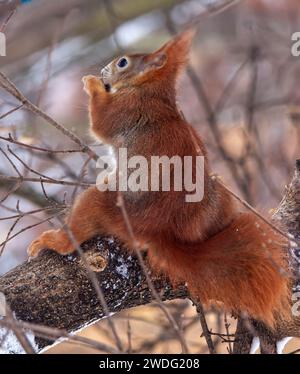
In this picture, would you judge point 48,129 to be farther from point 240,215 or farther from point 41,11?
point 240,215

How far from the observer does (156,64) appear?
2.56 meters

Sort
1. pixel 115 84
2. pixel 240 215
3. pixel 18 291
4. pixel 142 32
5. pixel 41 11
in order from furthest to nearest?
pixel 142 32, pixel 41 11, pixel 115 84, pixel 240 215, pixel 18 291

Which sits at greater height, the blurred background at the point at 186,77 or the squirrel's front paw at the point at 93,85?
the blurred background at the point at 186,77

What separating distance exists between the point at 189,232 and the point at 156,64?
1.90ft

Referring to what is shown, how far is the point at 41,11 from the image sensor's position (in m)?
5.17

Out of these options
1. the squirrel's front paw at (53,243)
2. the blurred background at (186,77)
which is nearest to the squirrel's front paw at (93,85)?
the squirrel's front paw at (53,243)

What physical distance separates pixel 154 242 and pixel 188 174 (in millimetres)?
232

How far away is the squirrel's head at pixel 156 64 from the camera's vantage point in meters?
2.57

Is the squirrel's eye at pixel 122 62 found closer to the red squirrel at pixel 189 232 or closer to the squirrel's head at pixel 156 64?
the squirrel's head at pixel 156 64

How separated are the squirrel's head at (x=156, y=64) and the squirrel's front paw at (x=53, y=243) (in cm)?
58

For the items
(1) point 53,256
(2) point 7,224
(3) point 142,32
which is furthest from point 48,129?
(1) point 53,256

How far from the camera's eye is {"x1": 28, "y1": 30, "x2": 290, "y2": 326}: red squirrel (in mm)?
2307

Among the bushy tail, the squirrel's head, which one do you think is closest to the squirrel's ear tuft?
the squirrel's head

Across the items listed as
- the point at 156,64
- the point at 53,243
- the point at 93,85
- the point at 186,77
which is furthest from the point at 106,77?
the point at 186,77
